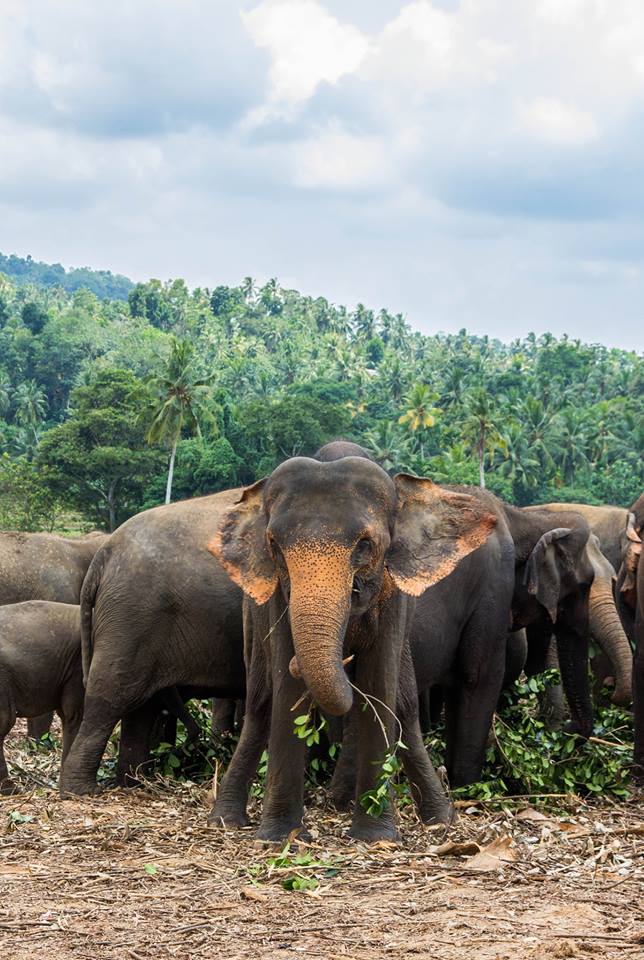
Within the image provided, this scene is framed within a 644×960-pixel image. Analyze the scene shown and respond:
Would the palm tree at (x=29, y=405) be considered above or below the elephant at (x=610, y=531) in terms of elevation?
above

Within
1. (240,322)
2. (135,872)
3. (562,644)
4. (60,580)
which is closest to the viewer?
(135,872)

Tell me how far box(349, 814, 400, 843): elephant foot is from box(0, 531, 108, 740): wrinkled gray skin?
6993 millimetres

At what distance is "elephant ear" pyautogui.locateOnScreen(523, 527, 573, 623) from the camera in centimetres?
910

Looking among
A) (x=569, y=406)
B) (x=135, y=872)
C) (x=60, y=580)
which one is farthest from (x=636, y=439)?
(x=135, y=872)

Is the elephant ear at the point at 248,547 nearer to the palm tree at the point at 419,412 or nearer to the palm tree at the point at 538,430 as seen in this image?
the palm tree at the point at 538,430

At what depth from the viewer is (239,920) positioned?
16.7 ft

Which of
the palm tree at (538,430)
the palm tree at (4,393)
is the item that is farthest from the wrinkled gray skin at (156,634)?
the palm tree at (4,393)

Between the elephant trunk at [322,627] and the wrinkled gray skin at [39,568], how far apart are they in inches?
298

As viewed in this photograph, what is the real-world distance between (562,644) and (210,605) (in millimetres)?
2608

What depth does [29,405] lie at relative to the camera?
85.4 m

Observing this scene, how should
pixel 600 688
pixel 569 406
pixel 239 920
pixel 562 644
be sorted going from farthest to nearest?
pixel 569 406, pixel 600 688, pixel 562 644, pixel 239 920

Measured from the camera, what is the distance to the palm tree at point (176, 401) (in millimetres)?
60344

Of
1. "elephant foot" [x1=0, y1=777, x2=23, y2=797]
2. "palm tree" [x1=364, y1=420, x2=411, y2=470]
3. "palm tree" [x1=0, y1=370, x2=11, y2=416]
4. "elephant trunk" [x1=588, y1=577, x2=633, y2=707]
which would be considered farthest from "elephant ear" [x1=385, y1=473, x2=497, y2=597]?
"palm tree" [x1=0, y1=370, x2=11, y2=416]

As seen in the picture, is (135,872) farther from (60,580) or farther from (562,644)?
(60,580)
